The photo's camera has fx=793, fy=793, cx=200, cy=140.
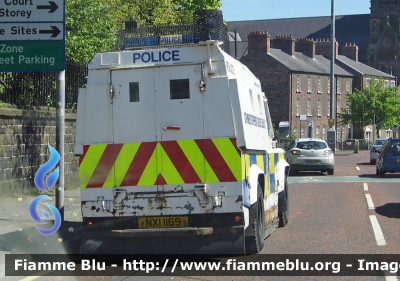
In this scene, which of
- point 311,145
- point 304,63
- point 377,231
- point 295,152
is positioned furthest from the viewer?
point 304,63

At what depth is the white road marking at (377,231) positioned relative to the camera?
11.7m

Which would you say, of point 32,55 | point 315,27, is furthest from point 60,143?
point 315,27

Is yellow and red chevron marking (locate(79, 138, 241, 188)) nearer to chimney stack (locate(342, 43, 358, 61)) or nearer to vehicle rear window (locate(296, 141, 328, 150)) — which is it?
vehicle rear window (locate(296, 141, 328, 150))

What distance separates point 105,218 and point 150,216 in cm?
57

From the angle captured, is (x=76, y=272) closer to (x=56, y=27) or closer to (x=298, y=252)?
(x=298, y=252)

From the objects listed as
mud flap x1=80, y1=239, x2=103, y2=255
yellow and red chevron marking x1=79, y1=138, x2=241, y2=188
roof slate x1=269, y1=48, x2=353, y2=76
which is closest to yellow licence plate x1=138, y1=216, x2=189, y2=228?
yellow and red chevron marking x1=79, y1=138, x2=241, y2=188

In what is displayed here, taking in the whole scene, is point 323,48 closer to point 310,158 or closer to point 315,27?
point 315,27

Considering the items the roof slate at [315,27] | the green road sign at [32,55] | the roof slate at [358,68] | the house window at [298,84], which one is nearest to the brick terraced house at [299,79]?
the house window at [298,84]

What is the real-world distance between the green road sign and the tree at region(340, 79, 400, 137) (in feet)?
257

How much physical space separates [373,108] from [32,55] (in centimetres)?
Answer: 8001

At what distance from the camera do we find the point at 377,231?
1301 centimetres

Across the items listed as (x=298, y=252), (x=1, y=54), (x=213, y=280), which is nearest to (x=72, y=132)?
(x=1, y=54)

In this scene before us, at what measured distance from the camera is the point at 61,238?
11.7 metres

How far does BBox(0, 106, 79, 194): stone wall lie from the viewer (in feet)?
54.7
